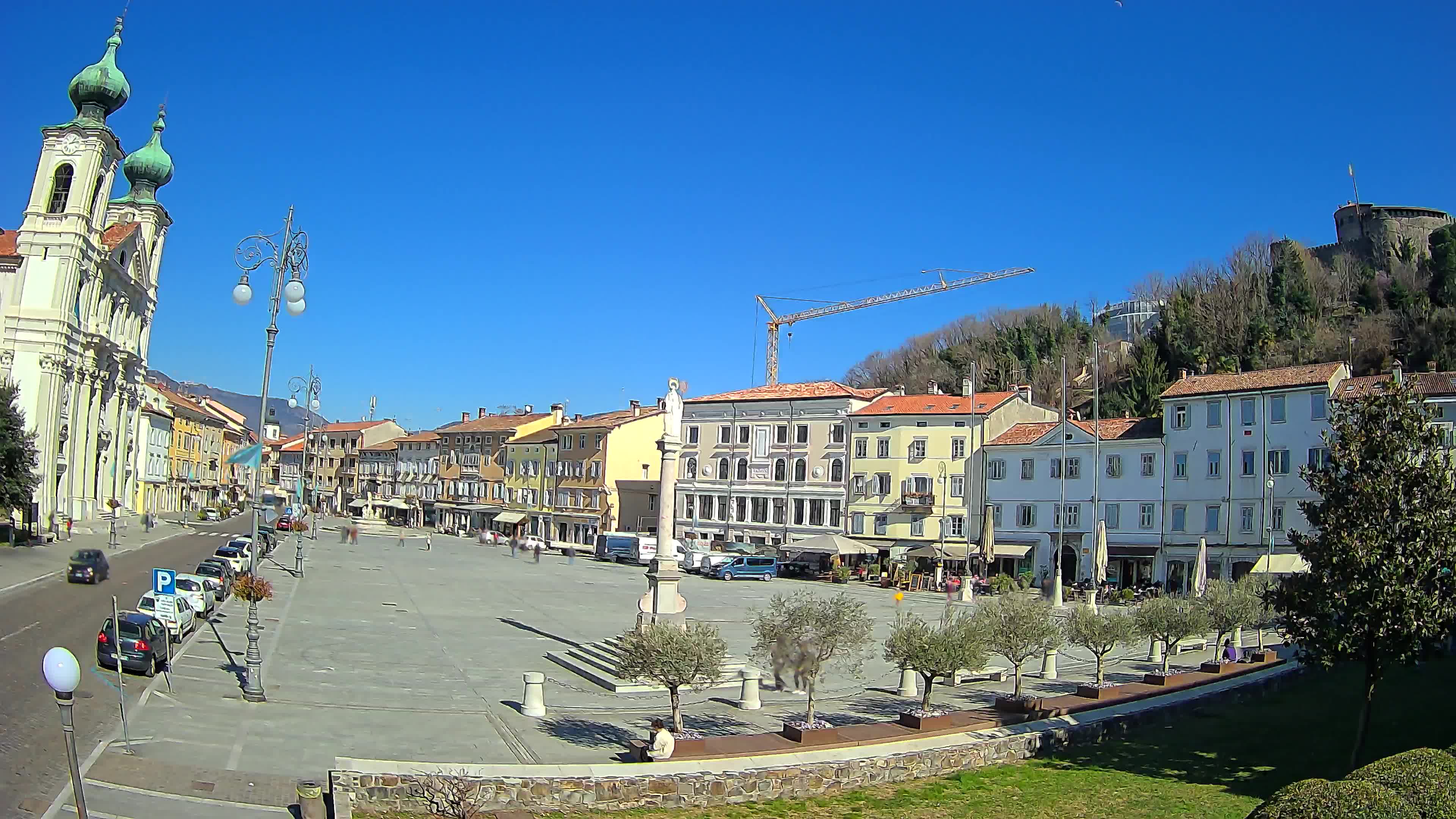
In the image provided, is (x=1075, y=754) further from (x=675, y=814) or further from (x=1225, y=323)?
(x=1225, y=323)

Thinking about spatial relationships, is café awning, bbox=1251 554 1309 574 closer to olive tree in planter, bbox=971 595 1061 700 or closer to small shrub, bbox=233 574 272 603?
olive tree in planter, bbox=971 595 1061 700

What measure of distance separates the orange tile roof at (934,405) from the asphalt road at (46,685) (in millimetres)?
43381

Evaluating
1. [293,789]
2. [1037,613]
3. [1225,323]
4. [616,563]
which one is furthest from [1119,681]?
[1225,323]

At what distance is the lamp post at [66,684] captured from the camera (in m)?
9.50

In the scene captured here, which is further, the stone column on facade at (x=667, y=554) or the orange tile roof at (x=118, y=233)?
the orange tile roof at (x=118, y=233)

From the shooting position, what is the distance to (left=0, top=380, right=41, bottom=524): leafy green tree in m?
46.9

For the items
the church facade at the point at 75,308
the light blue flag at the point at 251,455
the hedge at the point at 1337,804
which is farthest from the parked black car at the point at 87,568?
the hedge at the point at 1337,804

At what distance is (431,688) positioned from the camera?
23.0 m

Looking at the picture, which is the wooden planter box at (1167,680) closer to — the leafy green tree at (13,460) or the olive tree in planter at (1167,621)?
the olive tree in planter at (1167,621)

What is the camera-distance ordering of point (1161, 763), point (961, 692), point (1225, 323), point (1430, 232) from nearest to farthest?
point (1161, 763) < point (961, 692) < point (1225, 323) < point (1430, 232)

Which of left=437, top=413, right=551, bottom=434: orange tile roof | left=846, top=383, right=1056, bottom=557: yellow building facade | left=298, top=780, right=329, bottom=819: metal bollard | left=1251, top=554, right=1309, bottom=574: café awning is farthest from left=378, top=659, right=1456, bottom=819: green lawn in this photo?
left=437, top=413, right=551, bottom=434: orange tile roof

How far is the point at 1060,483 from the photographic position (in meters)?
57.3

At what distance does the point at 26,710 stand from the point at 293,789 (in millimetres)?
6797

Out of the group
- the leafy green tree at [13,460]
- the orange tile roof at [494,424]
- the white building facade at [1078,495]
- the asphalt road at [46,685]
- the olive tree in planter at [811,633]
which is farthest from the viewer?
the orange tile roof at [494,424]
